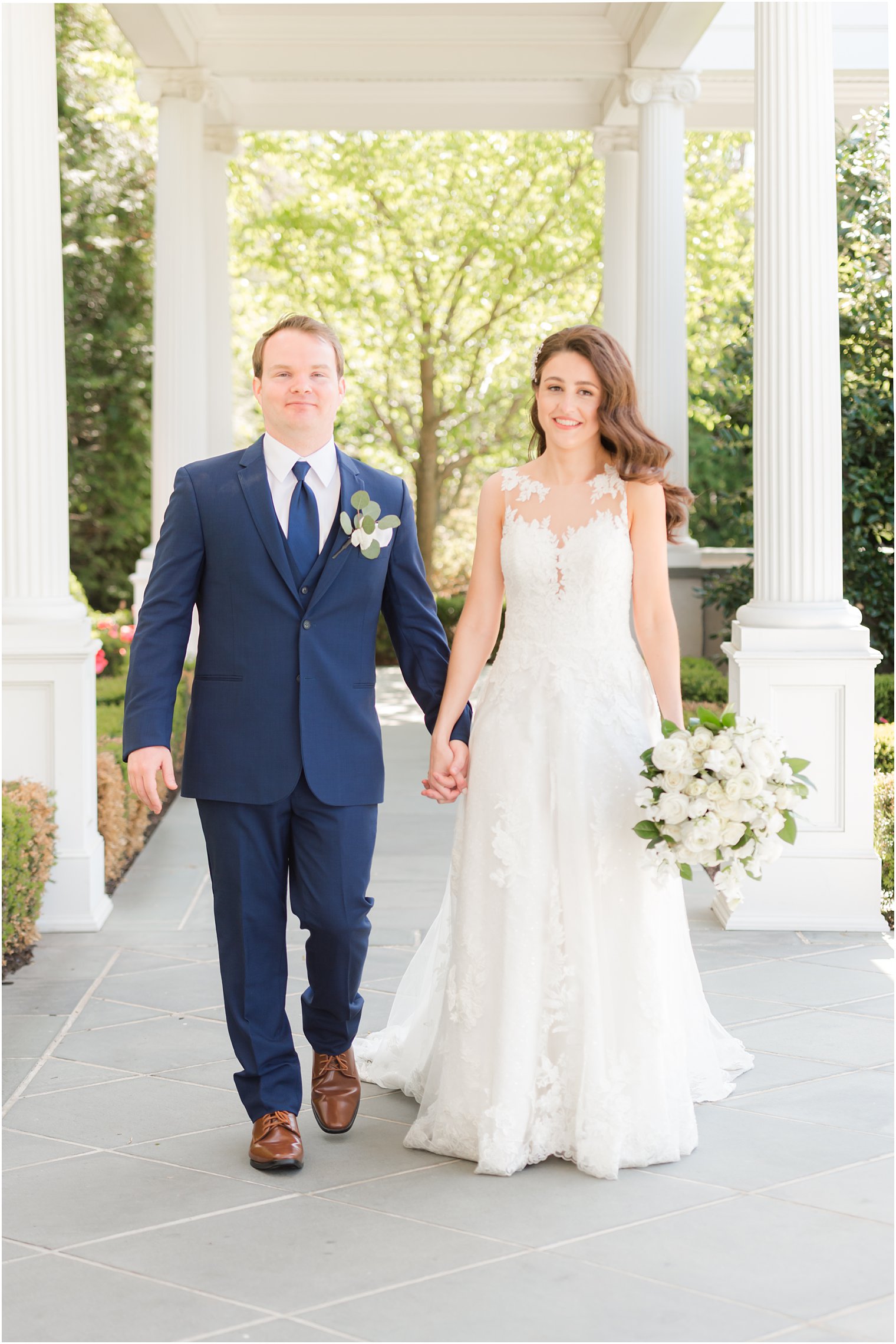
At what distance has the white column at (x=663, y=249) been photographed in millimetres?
11109

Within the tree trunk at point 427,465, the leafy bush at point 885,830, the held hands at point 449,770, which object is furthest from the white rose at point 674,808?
the tree trunk at point 427,465

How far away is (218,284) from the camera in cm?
1416

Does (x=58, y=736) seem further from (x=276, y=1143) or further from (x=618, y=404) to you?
(x=618, y=404)

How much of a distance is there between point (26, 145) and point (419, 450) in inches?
644

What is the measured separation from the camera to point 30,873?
5.82 m

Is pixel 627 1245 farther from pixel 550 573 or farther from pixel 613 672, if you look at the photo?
pixel 550 573

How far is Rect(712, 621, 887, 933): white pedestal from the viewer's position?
616cm

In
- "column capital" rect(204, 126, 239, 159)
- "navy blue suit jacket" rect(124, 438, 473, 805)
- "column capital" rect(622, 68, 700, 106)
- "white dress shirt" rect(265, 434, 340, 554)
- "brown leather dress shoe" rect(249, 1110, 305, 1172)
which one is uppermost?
"column capital" rect(204, 126, 239, 159)

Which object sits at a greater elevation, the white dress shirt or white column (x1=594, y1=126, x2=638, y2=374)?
white column (x1=594, y1=126, x2=638, y2=374)

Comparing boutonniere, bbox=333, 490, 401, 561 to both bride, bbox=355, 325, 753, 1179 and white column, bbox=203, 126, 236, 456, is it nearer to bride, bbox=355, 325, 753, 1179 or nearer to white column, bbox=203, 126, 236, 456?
bride, bbox=355, 325, 753, 1179

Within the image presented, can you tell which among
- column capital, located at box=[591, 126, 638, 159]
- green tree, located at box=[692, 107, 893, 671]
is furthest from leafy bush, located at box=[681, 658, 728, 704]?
column capital, located at box=[591, 126, 638, 159]

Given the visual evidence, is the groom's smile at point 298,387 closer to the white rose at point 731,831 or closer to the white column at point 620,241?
the white rose at point 731,831

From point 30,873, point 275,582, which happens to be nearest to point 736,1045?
point 275,582

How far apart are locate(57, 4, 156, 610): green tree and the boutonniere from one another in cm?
1731
